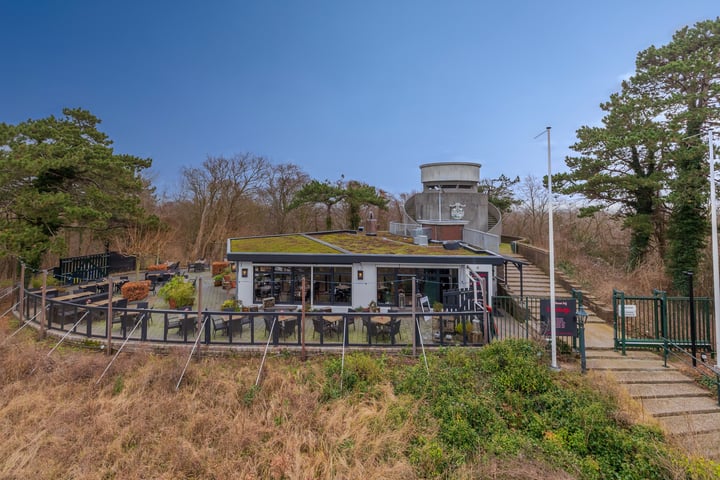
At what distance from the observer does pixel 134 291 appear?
14250 millimetres

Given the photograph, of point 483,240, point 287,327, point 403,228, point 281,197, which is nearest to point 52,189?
point 287,327

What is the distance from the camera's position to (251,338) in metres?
9.36

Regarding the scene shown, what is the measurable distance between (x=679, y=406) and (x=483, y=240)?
9.33 m

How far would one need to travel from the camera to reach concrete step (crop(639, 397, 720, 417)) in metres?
6.79

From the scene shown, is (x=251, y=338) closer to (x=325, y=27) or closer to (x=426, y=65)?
(x=426, y=65)

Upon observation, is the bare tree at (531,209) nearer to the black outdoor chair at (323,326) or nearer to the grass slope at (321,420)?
the grass slope at (321,420)

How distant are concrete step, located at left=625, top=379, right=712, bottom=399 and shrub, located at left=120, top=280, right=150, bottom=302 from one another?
704 inches

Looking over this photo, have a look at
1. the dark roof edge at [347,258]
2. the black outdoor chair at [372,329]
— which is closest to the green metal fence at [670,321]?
the dark roof edge at [347,258]

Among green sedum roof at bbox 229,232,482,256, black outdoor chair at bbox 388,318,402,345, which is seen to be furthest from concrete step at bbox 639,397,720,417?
green sedum roof at bbox 229,232,482,256

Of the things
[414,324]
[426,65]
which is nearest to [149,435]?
[414,324]

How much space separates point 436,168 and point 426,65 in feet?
24.7

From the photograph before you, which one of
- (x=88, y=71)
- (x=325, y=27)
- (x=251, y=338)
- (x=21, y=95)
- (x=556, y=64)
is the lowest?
(x=251, y=338)

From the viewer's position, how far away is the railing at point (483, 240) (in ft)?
47.4

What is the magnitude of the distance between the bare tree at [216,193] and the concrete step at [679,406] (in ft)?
97.2
